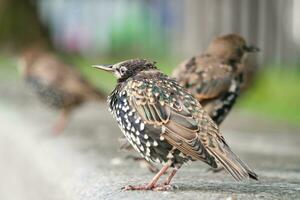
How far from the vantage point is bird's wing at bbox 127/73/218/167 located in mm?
7039

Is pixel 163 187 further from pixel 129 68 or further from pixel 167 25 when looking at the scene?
pixel 167 25

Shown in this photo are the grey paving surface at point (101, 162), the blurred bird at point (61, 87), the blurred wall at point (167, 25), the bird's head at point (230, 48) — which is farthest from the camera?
the blurred wall at point (167, 25)

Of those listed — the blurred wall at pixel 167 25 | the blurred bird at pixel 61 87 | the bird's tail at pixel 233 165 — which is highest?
the bird's tail at pixel 233 165

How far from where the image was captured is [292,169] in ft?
30.8

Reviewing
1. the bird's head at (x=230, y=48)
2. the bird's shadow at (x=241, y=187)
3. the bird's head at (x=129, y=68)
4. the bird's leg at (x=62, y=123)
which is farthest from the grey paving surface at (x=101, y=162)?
the bird's head at (x=230, y=48)

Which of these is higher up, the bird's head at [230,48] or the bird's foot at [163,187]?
the bird's head at [230,48]

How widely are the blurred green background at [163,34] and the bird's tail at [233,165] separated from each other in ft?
30.3

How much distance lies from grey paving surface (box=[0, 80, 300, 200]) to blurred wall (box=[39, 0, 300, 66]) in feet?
32.2

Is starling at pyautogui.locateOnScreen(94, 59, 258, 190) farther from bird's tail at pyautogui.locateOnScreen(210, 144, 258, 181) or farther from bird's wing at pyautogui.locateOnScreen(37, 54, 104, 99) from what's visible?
bird's wing at pyautogui.locateOnScreen(37, 54, 104, 99)

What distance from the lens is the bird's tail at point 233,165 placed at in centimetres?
689

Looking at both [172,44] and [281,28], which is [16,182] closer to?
[281,28]

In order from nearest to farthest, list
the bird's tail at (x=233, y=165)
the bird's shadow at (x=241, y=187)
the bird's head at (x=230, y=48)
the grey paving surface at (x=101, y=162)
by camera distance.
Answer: the bird's tail at (x=233, y=165), the bird's shadow at (x=241, y=187), the grey paving surface at (x=101, y=162), the bird's head at (x=230, y=48)

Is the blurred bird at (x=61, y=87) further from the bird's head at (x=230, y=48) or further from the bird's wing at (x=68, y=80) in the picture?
the bird's head at (x=230, y=48)

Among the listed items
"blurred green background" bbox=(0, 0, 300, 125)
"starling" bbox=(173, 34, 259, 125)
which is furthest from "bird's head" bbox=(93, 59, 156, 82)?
"blurred green background" bbox=(0, 0, 300, 125)
